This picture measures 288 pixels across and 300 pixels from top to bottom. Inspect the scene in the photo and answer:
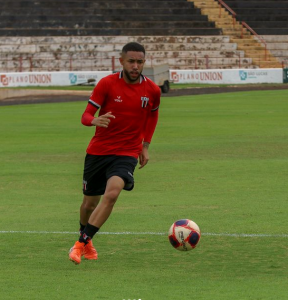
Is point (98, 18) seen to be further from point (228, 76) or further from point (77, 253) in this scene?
point (77, 253)

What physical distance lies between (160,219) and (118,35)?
46774 mm

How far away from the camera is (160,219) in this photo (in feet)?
34.3

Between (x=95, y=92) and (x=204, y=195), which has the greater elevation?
(x=95, y=92)

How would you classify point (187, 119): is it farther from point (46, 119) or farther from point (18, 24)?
point (18, 24)

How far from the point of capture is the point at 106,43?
182 ft

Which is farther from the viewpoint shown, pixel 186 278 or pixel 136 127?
pixel 136 127

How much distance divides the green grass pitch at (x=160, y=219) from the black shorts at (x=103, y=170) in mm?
696

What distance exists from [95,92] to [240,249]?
2.19 metres

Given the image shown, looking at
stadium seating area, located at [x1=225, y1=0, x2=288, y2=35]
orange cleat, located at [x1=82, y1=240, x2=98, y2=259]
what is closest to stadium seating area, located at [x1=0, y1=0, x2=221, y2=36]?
stadium seating area, located at [x1=225, y1=0, x2=288, y2=35]

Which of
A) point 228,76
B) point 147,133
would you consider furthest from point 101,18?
point 147,133

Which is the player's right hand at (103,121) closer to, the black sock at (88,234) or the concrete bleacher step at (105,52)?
the black sock at (88,234)

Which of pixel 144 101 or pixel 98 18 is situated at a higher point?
pixel 98 18

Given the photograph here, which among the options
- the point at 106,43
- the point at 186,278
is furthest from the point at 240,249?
the point at 106,43

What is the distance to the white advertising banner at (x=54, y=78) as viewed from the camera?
48250 millimetres
